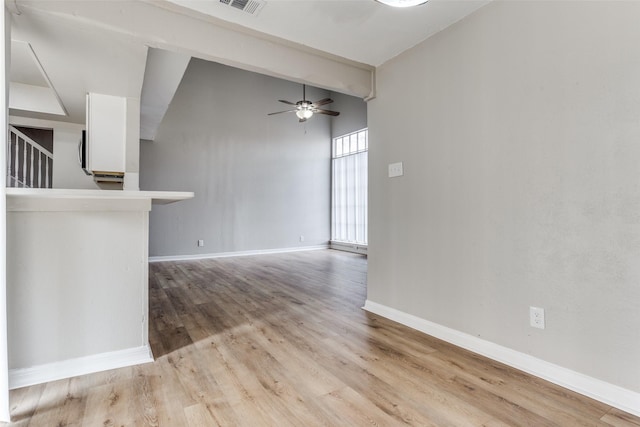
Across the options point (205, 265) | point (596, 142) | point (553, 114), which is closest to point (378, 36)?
point (553, 114)

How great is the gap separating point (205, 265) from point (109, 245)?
407cm

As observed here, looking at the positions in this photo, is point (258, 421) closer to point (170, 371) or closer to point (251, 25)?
point (170, 371)

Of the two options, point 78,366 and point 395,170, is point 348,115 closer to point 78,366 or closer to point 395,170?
point 395,170

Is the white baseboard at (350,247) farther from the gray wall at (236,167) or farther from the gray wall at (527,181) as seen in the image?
the gray wall at (527,181)

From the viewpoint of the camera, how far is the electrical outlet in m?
1.95

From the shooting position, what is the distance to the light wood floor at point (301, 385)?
1561mm

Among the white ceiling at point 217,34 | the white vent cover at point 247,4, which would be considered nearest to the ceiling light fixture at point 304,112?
the white ceiling at point 217,34

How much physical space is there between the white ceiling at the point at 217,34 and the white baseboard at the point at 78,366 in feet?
6.83

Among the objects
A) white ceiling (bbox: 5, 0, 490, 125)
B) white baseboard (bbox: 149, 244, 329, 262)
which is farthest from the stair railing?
white ceiling (bbox: 5, 0, 490, 125)

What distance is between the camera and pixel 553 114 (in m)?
1.91

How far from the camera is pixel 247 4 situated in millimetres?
2242

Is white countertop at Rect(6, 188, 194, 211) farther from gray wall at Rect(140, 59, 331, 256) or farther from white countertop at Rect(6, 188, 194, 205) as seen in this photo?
gray wall at Rect(140, 59, 331, 256)

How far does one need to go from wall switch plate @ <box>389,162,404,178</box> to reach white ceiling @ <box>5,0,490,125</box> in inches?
36.1

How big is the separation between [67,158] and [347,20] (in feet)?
15.1
